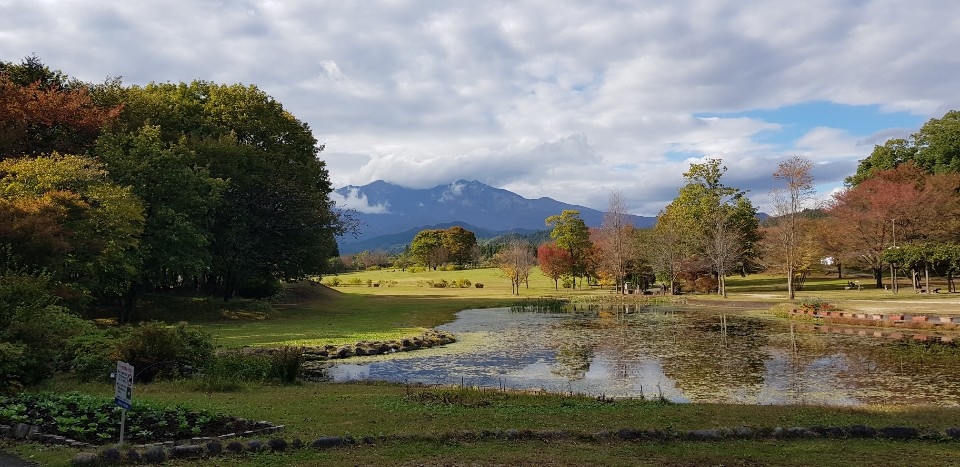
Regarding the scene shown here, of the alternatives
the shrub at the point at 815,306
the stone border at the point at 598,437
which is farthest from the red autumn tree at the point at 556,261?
the stone border at the point at 598,437

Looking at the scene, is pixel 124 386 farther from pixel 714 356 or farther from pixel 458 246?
pixel 458 246

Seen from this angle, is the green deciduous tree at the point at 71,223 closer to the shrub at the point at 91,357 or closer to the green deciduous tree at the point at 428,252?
the shrub at the point at 91,357

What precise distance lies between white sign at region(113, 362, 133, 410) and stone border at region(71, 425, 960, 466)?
0.80 metres

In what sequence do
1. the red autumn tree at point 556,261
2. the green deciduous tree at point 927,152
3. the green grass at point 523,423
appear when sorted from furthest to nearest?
the red autumn tree at point 556,261 → the green deciduous tree at point 927,152 → the green grass at point 523,423

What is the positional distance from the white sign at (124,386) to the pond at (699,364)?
11.1m

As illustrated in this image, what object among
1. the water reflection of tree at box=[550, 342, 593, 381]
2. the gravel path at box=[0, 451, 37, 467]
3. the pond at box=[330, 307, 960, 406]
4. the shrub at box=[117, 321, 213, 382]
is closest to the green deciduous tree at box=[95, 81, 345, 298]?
the pond at box=[330, 307, 960, 406]

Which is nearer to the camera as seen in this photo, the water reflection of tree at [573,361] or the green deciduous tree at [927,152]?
A: the water reflection of tree at [573,361]

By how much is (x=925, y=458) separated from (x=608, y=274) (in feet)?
202

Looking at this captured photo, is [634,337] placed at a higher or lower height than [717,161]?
lower

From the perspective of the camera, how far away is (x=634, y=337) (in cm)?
2959

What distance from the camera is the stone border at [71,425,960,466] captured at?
857 centimetres

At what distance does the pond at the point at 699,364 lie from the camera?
55.7 ft

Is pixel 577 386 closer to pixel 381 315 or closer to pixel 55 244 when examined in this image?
pixel 55 244

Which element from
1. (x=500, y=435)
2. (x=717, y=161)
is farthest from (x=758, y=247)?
(x=500, y=435)
